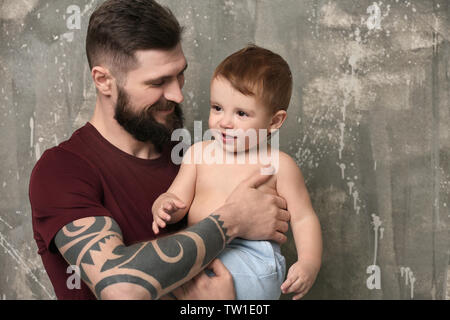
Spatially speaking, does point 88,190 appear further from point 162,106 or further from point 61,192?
point 162,106

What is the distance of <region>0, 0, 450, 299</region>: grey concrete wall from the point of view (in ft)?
9.83

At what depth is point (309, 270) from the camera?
1.96 metres

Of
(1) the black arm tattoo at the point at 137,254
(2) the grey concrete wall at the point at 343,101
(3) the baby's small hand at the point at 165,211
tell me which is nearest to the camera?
(1) the black arm tattoo at the point at 137,254

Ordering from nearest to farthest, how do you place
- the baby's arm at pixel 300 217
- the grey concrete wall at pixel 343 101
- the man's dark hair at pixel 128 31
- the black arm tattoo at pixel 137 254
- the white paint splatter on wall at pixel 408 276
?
the black arm tattoo at pixel 137 254 → the baby's arm at pixel 300 217 → the man's dark hair at pixel 128 31 → the grey concrete wall at pixel 343 101 → the white paint splatter on wall at pixel 408 276

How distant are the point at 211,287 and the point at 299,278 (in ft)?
1.00

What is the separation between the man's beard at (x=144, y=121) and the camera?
2.19 m

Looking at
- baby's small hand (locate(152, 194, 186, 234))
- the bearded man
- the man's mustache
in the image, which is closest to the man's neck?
the bearded man

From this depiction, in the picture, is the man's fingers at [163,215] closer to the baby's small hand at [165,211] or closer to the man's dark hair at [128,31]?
the baby's small hand at [165,211]

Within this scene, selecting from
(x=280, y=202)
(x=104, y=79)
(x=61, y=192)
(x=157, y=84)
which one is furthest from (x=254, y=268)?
(x=104, y=79)

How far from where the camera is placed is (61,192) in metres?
1.88

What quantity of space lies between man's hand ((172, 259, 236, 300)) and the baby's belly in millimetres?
207

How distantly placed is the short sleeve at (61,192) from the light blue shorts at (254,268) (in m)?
0.45

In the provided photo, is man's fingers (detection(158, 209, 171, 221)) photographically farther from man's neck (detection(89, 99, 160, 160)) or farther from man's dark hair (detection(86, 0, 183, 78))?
man's dark hair (detection(86, 0, 183, 78))

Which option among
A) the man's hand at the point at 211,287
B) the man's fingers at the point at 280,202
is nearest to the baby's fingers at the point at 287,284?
the man's hand at the point at 211,287
